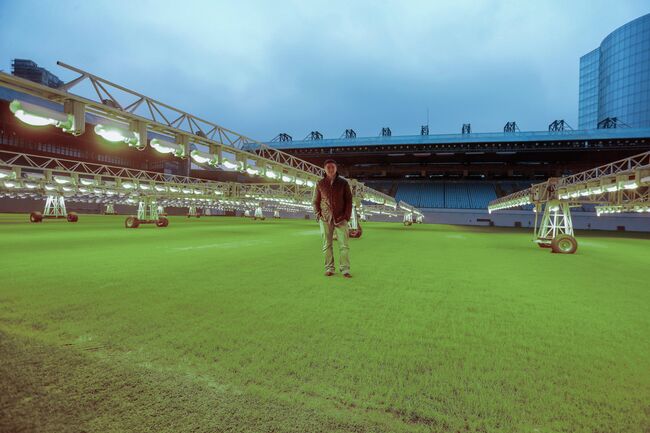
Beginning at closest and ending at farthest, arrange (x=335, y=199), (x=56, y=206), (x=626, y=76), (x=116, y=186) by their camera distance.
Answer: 1. (x=335, y=199)
2. (x=116, y=186)
3. (x=56, y=206)
4. (x=626, y=76)

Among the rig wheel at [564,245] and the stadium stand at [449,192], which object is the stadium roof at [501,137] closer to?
the stadium stand at [449,192]

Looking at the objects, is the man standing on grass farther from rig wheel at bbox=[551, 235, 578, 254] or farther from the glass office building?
the glass office building

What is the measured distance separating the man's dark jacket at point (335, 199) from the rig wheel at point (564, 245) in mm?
11414

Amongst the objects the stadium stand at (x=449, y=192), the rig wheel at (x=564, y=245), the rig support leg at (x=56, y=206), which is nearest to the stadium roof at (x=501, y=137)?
the stadium stand at (x=449, y=192)

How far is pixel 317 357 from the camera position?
2.73m

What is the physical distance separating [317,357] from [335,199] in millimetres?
4215

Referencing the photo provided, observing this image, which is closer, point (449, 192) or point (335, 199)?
point (335, 199)

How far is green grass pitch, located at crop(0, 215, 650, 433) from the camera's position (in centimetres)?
192

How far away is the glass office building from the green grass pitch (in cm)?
10817

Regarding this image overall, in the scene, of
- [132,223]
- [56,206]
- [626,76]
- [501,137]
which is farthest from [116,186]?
[626,76]

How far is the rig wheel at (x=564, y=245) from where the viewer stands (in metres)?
12.7

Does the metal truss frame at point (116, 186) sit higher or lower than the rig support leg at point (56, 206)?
higher

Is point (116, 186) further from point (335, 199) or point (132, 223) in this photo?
point (335, 199)

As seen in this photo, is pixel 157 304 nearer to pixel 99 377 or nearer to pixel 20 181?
pixel 99 377
